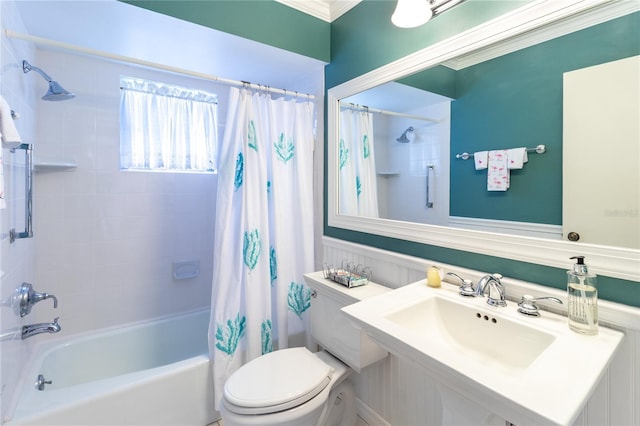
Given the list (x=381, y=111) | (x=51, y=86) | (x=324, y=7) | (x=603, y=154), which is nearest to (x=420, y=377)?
(x=603, y=154)

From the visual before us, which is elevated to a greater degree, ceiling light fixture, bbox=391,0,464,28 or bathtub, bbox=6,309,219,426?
ceiling light fixture, bbox=391,0,464,28

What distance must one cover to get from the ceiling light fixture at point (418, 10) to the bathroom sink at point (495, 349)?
1.17 metres

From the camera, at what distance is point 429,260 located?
1354 millimetres

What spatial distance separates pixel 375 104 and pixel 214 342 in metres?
1.69

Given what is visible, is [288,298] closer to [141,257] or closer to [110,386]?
[110,386]

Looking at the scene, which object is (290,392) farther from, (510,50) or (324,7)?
(324,7)

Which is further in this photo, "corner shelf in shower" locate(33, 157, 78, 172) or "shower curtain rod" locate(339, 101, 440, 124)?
"corner shelf in shower" locate(33, 157, 78, 172)

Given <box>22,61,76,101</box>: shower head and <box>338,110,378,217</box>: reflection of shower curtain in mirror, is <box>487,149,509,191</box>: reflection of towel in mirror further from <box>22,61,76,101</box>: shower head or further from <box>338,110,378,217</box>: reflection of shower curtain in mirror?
<box>22,61,76,101</box>: shower head

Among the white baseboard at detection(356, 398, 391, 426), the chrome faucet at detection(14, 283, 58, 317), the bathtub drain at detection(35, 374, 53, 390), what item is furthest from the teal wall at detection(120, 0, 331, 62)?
the white baseboard at detection(356, 398, 391, 426)

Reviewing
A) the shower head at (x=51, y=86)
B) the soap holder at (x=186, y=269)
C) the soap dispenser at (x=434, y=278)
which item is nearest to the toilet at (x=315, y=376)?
the soap dispenser at (x=434, y=278)

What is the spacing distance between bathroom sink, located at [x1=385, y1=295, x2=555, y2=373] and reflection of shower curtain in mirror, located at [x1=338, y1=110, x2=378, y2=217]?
2.36 ft

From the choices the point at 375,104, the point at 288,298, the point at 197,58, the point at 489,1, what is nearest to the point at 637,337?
the point at 489,1

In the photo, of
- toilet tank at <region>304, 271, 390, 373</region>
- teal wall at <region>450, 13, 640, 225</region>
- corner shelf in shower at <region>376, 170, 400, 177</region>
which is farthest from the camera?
corner shelf in shower at <region>376, 170, 400, 177</region>

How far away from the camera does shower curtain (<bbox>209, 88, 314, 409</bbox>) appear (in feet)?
5.59
